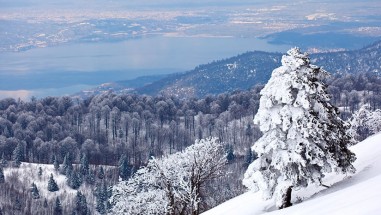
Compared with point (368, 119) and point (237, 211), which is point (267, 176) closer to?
point (237, 211)

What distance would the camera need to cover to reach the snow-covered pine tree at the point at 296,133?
25.0 m

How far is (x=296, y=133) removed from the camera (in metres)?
25.0

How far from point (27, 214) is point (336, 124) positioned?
119822 millimetres

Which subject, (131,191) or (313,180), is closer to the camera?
(313,180)

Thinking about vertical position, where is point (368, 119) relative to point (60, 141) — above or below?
above

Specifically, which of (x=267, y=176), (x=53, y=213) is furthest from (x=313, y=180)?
(x=53, y=213)

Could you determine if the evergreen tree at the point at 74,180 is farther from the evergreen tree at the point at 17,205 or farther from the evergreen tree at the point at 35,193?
the evergreen tree at the point at 17,205

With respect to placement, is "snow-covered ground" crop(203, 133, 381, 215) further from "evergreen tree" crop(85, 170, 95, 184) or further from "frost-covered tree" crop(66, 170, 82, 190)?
"evergreen tree" crop(85, 170, 95, 184)

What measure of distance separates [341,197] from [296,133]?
6.08m

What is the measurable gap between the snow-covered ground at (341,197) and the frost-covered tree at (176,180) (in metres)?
4.10

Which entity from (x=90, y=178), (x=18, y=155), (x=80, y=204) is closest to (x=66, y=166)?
(x=90, y=178)

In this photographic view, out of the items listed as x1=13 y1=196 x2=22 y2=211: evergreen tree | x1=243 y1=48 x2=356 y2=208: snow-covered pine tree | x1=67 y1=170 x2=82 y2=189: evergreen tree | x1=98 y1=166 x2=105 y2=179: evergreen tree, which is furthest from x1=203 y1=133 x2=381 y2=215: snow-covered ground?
x1=98 y1=166 x2=105 y2=179: evergreen tree

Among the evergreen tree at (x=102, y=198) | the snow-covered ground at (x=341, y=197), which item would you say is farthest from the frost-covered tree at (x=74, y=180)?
the snow-covered ground at (x=341, y=197)

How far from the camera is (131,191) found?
43.6 meters
